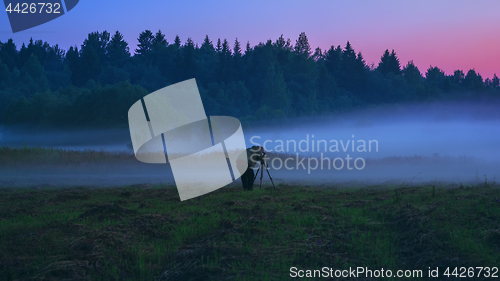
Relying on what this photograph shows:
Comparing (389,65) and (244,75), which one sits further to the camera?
(389,65)

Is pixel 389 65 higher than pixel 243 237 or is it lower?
higher

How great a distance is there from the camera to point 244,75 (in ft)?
287

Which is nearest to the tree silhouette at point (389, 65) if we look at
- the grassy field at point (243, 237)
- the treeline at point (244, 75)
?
the treeline at point (244, 75)

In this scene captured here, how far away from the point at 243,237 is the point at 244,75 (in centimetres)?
8143

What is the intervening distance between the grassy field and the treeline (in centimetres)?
6257

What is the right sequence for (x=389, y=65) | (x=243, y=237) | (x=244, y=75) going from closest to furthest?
(x=243, y=237) → (x=244, y=75) → (x=389, y=65)

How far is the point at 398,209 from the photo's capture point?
955cm

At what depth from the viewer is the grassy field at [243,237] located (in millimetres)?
6172

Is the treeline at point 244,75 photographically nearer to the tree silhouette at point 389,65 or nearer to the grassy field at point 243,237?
the tree silhouette at point 389,65

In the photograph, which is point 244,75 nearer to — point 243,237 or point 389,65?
point 389,65

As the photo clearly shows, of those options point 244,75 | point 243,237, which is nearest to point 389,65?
point 244,75

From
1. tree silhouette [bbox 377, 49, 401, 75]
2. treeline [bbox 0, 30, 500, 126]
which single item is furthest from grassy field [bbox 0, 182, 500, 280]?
tree silhouette [bbox 377, 49, 401, 75]

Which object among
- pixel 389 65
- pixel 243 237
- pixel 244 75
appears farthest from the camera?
pixel 389 65

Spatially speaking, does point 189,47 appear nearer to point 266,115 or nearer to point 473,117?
point 266,115
